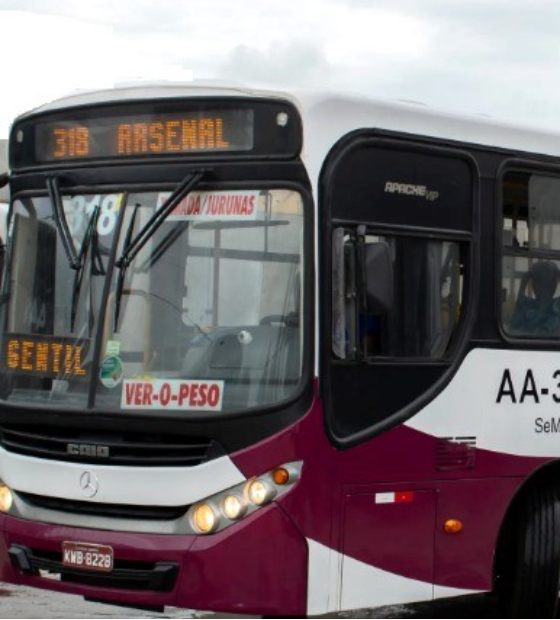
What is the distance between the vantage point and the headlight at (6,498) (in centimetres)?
742

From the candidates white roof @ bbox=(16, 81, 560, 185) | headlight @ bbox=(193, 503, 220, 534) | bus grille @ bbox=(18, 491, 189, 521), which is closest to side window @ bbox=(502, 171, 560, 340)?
white roof @ bbox=(16, 81, 560, 185)

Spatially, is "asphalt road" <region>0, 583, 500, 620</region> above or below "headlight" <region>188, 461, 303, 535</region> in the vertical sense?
below

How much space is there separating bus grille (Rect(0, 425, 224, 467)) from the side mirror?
1087 mm

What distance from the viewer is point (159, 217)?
7082 mm

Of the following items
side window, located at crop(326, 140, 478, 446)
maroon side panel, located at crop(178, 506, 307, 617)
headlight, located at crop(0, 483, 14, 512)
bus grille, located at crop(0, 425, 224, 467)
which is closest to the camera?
maroon side panel, located at crop(178, 506, 307, 617)

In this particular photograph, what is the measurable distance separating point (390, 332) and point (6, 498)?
7.45 ft

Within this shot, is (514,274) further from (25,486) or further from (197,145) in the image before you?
(25,486)

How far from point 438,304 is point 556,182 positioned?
1.42 m

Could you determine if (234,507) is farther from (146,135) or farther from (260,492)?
(146,135)

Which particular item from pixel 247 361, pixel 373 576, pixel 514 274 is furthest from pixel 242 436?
pixel 514 274

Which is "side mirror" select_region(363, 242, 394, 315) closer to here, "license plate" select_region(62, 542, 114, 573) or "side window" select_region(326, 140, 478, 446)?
"side window" select_region(326, 140, 478, 446)

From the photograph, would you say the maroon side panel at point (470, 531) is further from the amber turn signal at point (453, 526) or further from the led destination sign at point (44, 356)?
the led destination sign at point (44, 356)

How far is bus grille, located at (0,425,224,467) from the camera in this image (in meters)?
6.86

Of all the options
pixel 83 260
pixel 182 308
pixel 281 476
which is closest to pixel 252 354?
pixel 182 308
